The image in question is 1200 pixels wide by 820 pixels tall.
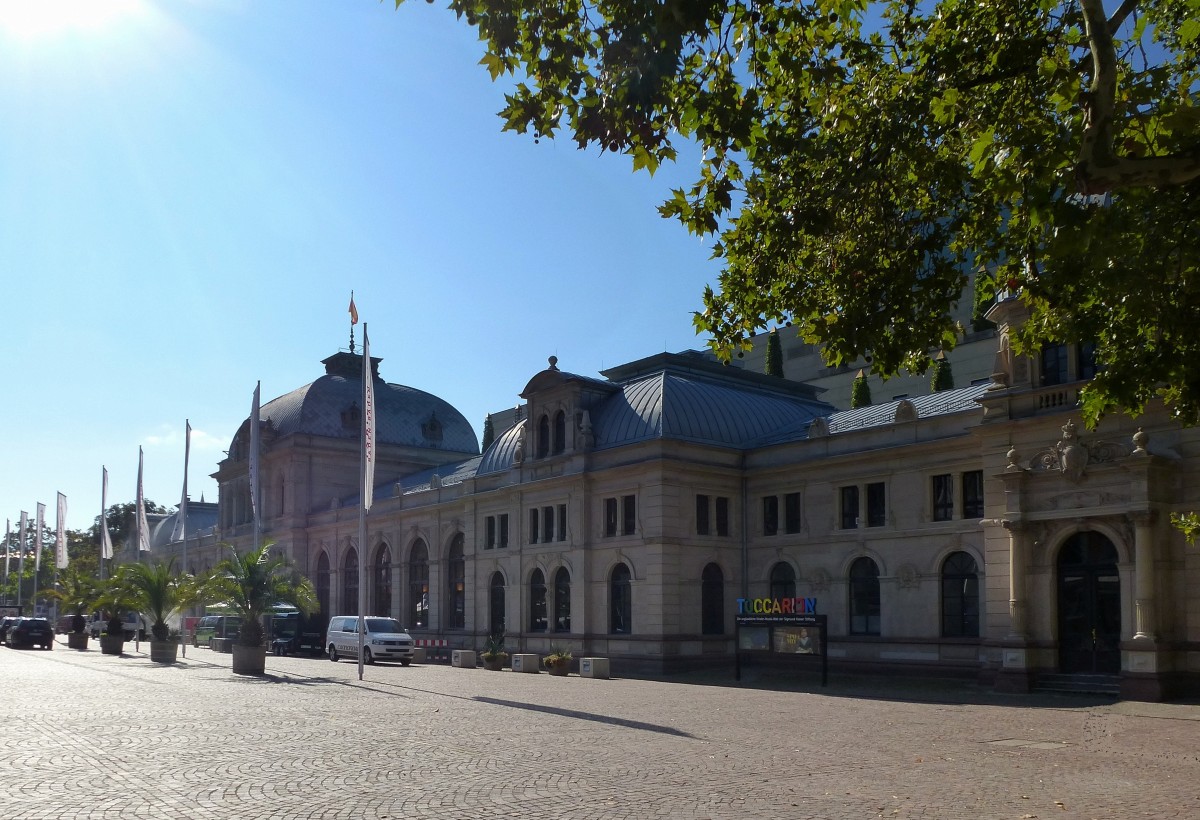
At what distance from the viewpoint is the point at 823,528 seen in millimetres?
41188

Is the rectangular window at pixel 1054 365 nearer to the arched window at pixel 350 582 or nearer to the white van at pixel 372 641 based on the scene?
the white van at pixel 372 641

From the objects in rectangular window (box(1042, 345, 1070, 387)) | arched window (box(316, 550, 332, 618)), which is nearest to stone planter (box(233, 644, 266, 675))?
rectangular window (box(1042, 345, 1070, 387))

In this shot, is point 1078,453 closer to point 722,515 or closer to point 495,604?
point 722,515

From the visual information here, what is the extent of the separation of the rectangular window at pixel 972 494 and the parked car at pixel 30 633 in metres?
49.4

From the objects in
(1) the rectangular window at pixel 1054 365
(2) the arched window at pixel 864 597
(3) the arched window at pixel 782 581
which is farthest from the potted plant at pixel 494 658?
(1) the rectangular window at pixel 1054 365

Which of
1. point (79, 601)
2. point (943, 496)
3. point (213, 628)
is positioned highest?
point (943, 496)

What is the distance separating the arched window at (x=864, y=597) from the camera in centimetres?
3927

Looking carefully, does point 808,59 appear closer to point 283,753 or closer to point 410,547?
point 283,753

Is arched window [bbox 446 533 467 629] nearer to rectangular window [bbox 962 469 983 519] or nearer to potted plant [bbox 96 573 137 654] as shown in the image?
potted plant [bbox 96 573 137 654]

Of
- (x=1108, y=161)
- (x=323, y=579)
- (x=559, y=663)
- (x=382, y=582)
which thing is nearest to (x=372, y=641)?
(x=559, y=663)

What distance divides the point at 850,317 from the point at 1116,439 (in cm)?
1883

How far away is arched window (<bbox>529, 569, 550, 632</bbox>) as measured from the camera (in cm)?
4894

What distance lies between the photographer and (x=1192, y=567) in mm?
29031

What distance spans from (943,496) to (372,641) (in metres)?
23.8
